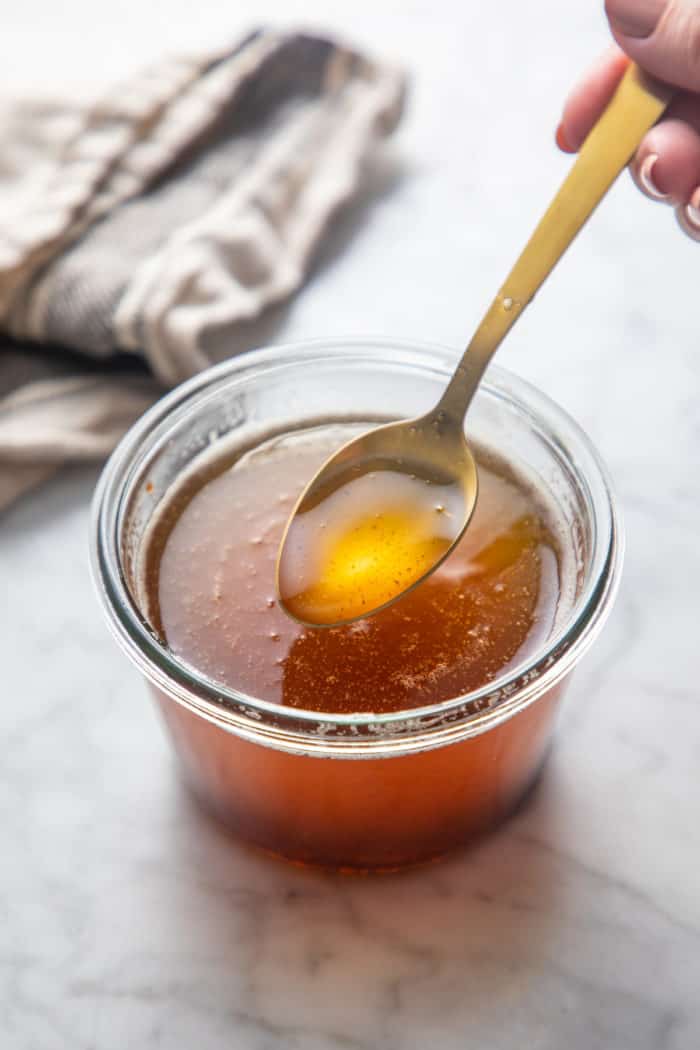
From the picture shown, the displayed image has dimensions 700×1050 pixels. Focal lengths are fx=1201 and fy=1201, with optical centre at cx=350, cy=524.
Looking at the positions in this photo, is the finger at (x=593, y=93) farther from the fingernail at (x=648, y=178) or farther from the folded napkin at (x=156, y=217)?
the folded napkin at (x=156, y=217)

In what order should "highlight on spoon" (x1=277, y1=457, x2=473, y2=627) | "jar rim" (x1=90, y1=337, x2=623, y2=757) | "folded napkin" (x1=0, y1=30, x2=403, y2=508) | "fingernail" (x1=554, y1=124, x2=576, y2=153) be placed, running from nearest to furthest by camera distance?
1. "jar rim" (x1=90, y1=337, x2=623, y2=757)
2. "highlight on spoon" (x1=277, y1=457, x2=473, y2=627)
3. "fingernail" (x1=554, y1=124, x2=576, y2=153)
4. "folded napkin" (x1=0, y1=30, x2=403, y2=508)

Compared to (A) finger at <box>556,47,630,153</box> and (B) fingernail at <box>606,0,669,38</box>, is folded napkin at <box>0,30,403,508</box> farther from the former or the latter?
(B) fingernail at <box>606,0,669,38</box>

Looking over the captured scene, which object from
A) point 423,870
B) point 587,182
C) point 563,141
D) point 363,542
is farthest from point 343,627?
point 563,141

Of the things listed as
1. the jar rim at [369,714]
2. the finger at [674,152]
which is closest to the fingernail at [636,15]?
the finger at [674,152]

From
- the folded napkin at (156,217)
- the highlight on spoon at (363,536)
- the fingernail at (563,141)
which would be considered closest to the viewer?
the highlight on spoon at (363,536)

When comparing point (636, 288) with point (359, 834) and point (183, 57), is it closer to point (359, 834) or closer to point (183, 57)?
point (183, 57)

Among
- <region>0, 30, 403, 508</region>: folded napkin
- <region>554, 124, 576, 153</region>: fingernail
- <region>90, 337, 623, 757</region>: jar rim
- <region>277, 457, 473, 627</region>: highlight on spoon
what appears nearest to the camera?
<region>90, 337, 623, 757</region>: jar rim

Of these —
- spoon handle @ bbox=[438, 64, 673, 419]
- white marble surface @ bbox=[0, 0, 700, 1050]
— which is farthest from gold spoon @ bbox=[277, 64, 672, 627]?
white marble surface @ bbox=[0, 0, 700, 1050]
